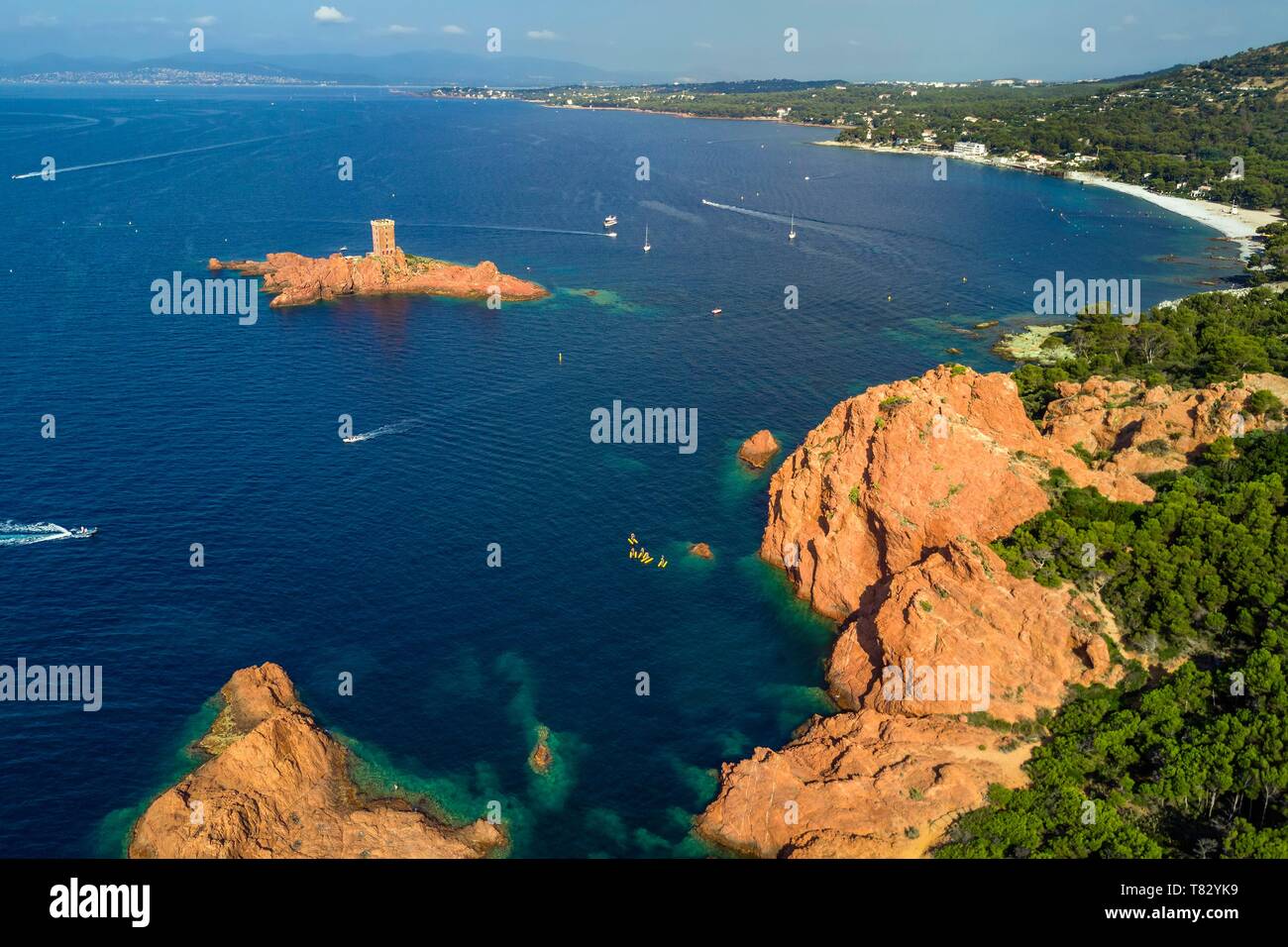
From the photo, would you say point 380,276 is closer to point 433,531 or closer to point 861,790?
point 433,531

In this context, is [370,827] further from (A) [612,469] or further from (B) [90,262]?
(B) [90,262]

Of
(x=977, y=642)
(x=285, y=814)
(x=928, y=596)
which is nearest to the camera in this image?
(x=285, y=814)

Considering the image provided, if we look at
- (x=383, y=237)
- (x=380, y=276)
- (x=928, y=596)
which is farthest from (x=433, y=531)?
(x=383, y=237)

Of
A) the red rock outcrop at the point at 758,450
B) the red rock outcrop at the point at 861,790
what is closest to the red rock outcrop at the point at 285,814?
the red rock outcrop at the point at 861,790

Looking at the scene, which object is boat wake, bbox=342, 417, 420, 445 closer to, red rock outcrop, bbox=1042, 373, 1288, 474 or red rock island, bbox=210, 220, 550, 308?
red rock island, bbox=210, 220, 550, 308
